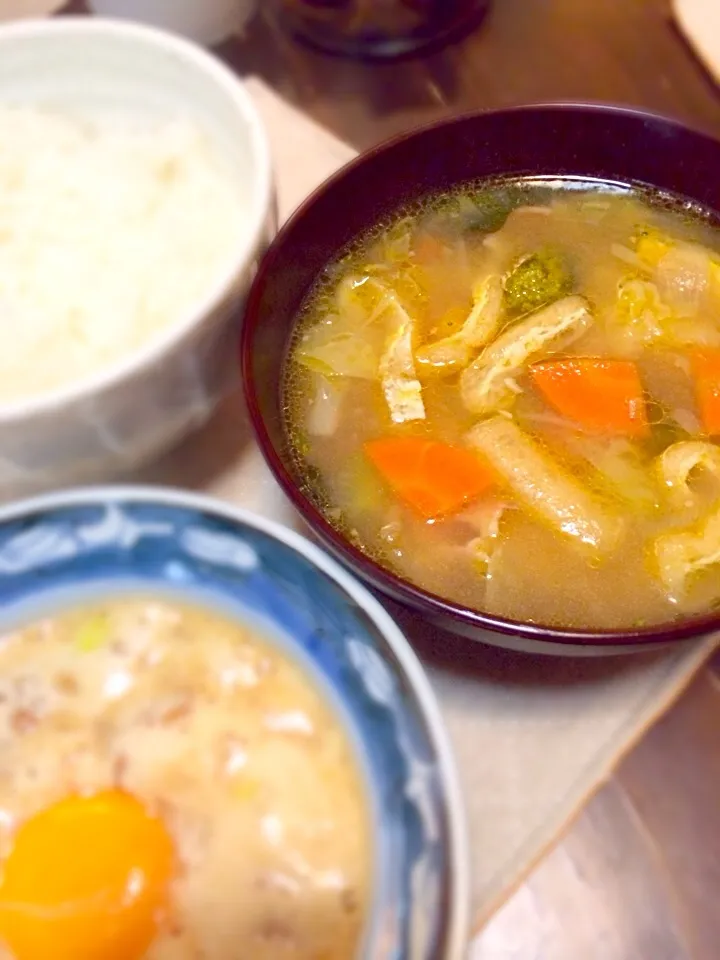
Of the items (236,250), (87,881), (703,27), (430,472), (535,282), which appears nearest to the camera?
(87,881)

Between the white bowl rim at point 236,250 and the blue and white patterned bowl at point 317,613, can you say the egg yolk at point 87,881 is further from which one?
the white bowl rim at point 236,250

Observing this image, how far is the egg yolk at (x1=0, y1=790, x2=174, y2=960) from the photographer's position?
98 cm

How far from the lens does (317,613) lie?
1.04m

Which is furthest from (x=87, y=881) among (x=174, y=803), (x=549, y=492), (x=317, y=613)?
(x=549, y=492)

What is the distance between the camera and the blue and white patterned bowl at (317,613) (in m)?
0.90

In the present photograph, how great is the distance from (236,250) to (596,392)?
0.52 meters

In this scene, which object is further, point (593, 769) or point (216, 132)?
point (216, 132)

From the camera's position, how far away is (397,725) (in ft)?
3.16

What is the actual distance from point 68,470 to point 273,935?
1.93 feet

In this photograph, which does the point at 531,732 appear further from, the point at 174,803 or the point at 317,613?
the point at 174,803

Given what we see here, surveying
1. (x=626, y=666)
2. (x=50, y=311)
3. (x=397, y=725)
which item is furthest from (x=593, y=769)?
(x=50, y=311)

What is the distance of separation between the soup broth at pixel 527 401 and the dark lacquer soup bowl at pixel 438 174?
1.1 inches

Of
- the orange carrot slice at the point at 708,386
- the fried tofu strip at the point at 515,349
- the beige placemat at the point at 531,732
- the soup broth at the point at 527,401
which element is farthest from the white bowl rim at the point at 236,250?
the orange carrot slice at the point at 708,386

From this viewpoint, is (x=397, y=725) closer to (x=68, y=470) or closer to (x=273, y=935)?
(x=273, y=935)
